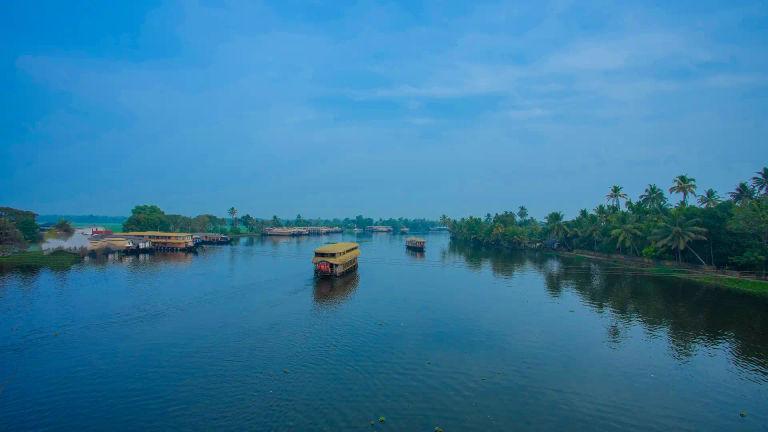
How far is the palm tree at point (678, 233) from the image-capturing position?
66125mm

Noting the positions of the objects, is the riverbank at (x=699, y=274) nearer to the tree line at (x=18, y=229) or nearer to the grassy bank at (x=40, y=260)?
the grassy bank at (x=40, y=260)

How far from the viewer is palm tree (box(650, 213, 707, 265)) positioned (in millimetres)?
66125

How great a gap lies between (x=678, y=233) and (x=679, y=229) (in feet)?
3.18

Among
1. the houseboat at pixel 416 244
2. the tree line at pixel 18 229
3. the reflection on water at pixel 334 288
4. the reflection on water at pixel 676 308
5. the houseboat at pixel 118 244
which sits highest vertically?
the tree line at pixel 18 229

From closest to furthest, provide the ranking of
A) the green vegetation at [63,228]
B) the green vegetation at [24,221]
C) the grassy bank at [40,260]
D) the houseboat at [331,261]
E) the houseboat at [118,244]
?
the houseboat at [331,261]
the grassy bank at [40,260]
the houseboat at [118,244]
the green vegetation at [24,221]
the green vegetation at [63,228]

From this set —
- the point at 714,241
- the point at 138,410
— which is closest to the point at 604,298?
the point at 714,241

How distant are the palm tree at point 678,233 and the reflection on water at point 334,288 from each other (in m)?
52.7

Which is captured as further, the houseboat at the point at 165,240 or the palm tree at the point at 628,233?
the houseboat at the point at 165,240

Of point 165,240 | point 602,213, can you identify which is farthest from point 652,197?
point 165,240

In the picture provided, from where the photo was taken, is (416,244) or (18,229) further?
(416,244)

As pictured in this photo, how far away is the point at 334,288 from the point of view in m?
54.1

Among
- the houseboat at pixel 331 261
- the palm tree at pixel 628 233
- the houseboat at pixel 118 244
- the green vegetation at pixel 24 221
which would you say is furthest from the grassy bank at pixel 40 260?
the palm tree at pixel 628 233

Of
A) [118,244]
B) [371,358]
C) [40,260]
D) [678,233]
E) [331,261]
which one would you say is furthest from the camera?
[118,244]

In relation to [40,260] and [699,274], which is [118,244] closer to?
[40,260]
